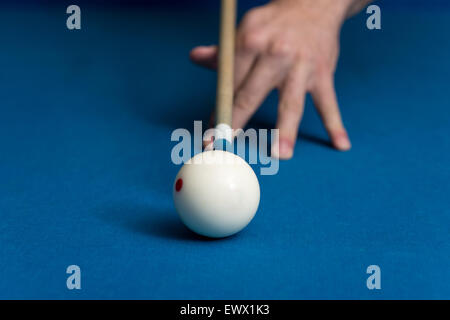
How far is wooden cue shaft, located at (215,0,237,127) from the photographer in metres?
1.56

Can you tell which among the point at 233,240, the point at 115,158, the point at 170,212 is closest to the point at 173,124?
the point at 115,158

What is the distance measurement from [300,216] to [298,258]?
0.66 ft

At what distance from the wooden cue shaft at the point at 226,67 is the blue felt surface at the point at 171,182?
0.19 meters

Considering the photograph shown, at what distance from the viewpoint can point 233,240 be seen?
1223mm

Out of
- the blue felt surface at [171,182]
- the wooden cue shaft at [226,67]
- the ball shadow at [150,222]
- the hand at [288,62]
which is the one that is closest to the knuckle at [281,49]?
the hand at [288,62]

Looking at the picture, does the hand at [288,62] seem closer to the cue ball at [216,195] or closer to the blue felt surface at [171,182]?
the blue felt surface at [171,182]

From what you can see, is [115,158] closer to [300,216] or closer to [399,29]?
[300,216]

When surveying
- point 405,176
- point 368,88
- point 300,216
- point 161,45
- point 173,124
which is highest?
point 161,45

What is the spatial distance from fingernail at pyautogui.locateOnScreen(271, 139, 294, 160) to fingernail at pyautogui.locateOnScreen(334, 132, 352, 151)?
0.14m

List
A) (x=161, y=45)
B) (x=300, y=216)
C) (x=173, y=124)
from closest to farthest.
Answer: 1. (x=300, y=216)
2. (x=173, y=124)
3. (x=161, y=45)

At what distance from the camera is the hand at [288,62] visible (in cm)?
176

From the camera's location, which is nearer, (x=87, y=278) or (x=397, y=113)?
(x=87, y=278)

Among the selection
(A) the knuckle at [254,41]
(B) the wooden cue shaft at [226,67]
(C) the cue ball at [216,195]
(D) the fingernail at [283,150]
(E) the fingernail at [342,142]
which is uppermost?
(A) the knuckle at [254,41]

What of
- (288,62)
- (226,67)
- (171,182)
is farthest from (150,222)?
(288,62)
